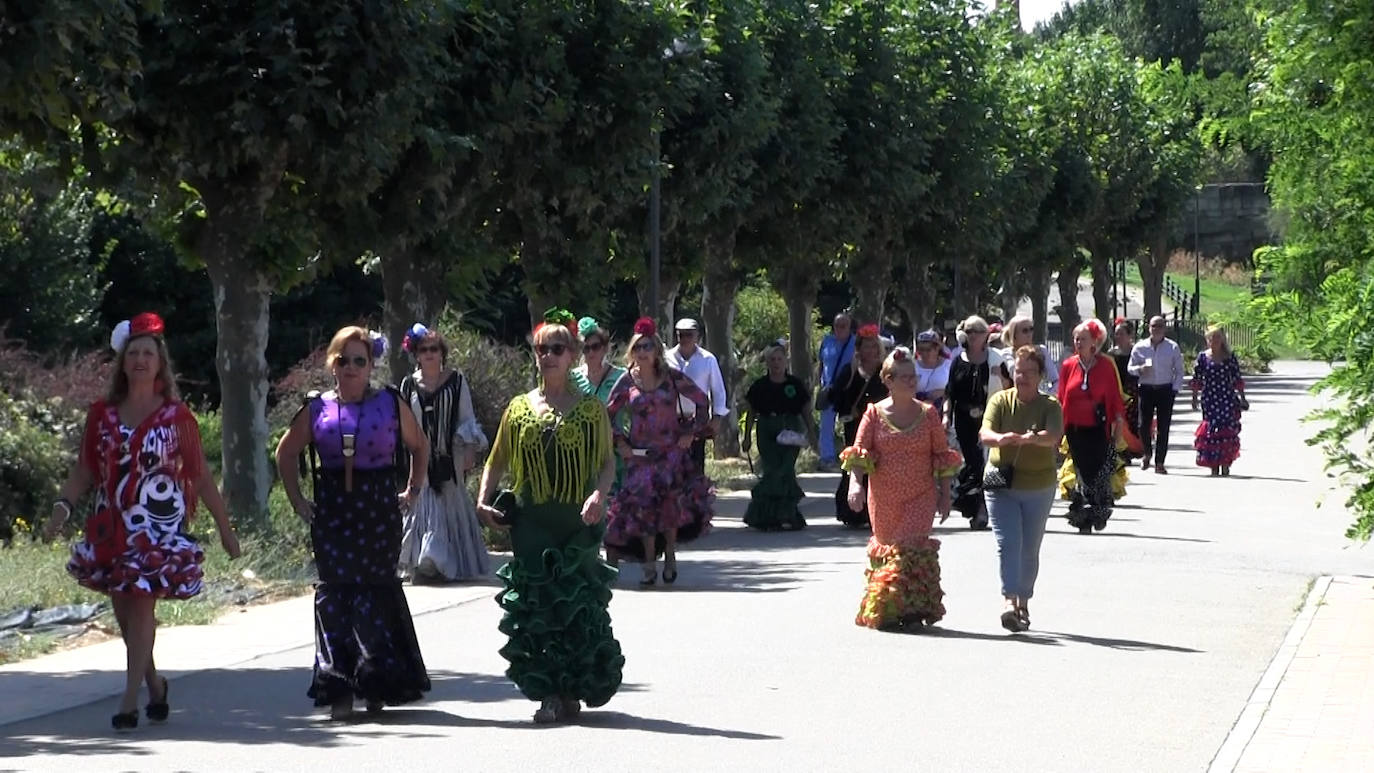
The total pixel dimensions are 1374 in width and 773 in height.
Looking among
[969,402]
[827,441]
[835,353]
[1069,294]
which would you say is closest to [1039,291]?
[1069,294]

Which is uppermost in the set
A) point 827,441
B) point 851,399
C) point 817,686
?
point 851,399

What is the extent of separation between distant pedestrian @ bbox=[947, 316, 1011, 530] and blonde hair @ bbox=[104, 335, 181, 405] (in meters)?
9.39

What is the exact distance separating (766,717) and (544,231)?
12.8 m

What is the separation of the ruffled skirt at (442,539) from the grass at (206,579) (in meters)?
0.75

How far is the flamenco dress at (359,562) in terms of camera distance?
981cm

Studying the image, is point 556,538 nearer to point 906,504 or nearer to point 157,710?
point 157,710

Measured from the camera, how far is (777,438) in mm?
19859

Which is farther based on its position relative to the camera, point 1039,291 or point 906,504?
point 1039,291

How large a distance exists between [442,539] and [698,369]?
2.76 metres

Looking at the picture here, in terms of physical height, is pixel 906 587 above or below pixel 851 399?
below

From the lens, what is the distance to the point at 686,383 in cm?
1556

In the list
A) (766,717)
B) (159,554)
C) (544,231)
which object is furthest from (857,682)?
(544,231)

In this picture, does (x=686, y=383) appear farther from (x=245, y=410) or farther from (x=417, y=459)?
(x=417, y=459)

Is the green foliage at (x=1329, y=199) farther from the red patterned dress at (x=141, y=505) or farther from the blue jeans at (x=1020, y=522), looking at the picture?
the red patterned dress at (x=141, y=505)
